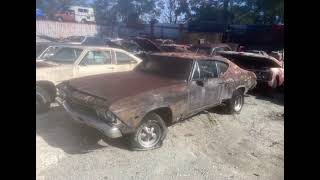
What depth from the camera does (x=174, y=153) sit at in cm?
490

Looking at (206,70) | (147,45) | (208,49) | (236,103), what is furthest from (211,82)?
(147,45)

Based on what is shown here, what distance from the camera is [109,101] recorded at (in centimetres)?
453

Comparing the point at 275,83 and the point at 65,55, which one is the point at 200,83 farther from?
the point at 275,83

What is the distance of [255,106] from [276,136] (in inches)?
91.6

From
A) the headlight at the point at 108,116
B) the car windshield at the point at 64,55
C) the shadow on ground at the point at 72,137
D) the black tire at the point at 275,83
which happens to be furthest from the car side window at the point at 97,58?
the black tire at the point at 275,83

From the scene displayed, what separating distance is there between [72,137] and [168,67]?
6.82 ft

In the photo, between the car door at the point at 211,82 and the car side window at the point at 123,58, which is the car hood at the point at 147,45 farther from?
the car door at the point at 211,82

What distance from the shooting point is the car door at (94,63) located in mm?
6977

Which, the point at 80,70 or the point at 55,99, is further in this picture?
the point at 80,70

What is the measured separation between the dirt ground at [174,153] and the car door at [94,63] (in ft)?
3.27
